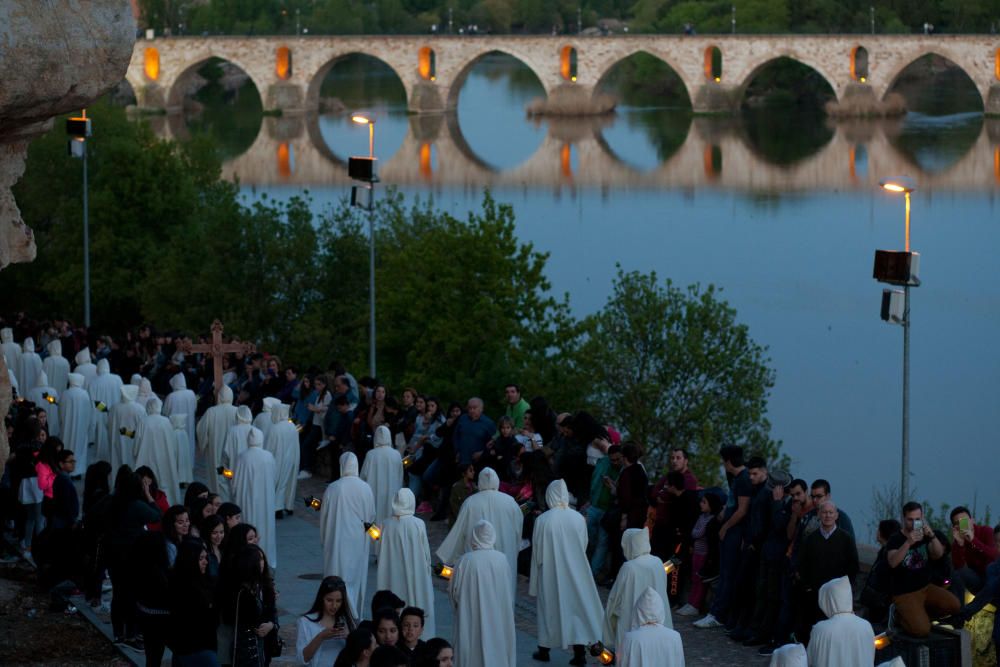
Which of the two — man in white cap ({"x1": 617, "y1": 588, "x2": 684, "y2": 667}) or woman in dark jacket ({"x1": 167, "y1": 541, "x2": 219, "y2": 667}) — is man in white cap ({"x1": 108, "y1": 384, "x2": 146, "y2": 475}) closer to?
woman in dark jacket ({"x1": 167, "y1": 541, "x2": 219, "y2": 667})

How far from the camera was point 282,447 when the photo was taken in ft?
48.4

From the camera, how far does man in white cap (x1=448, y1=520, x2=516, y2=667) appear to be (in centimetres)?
1026

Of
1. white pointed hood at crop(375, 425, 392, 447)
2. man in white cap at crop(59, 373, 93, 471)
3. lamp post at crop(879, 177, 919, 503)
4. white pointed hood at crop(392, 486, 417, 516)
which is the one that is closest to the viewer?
white pointed hood at crop(392, 486, 417, 516)

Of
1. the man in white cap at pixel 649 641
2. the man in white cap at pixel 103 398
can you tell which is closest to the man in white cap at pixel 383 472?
the man in white cap at pixel 103 398

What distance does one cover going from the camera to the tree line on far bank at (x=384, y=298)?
1037 inches

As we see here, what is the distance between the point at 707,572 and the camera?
1164 centimetres

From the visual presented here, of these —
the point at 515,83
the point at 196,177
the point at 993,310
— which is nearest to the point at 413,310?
the point at 196,177

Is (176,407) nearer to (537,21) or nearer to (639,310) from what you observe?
(639,310)

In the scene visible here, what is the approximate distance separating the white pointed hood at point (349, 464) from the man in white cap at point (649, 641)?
3302mm

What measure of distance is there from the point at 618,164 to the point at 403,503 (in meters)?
50.4

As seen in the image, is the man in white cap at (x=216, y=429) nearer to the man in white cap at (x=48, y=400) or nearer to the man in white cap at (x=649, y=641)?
the man in white cap at (x=48, y=400)

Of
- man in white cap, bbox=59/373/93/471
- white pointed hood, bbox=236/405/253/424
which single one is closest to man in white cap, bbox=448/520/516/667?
white pointed hood, bbox=236/405/253/424

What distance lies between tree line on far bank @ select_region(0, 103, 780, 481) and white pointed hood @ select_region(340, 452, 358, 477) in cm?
1269

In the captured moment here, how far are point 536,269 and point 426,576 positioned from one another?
1891 cm
